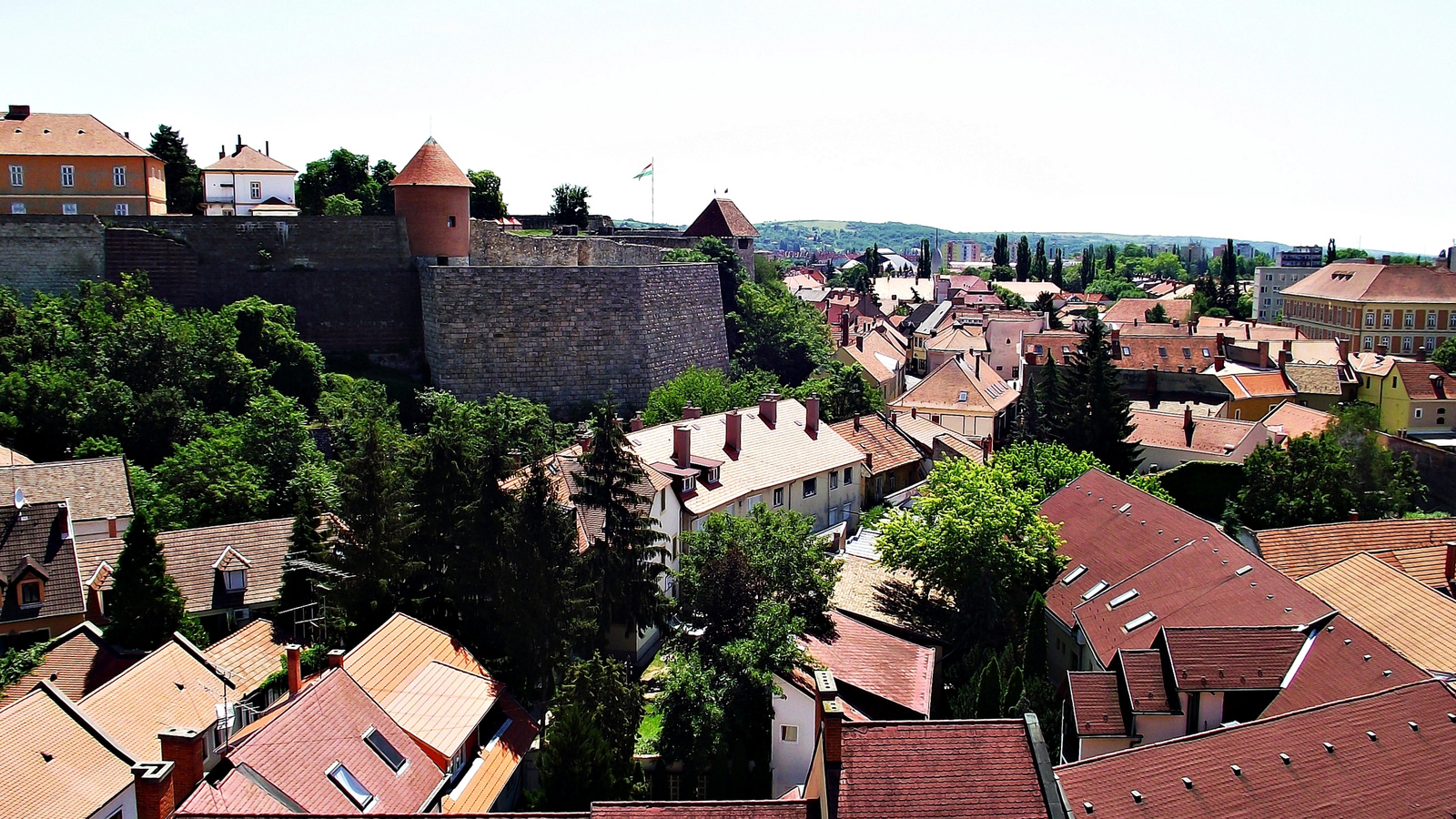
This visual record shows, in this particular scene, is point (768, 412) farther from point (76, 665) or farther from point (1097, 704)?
point (76, 665)

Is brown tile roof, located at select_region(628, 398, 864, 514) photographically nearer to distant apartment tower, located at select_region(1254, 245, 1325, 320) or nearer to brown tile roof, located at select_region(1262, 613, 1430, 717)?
brown tile roof, located at select_region(1262, 613, 1430, 717)

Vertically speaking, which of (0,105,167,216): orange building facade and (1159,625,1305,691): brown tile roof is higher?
(0,105,167,216): orange building facade

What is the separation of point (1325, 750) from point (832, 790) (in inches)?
245

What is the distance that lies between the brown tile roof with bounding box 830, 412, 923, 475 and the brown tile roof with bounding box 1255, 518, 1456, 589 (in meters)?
11.3

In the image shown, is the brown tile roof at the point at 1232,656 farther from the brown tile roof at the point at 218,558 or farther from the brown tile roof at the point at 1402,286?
the brown tile roof at the point at 1402,286

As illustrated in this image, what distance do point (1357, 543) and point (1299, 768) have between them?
10987 millimetres

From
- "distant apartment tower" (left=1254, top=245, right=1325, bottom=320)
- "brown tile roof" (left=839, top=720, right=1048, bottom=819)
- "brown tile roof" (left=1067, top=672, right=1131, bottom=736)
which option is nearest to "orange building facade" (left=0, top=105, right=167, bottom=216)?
"brown tile roof" (left=1067, top=672, right=1131, bottom=736)

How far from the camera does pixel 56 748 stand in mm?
14039

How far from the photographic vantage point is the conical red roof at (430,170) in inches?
1382

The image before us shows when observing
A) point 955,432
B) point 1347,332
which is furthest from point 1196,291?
point 955,432

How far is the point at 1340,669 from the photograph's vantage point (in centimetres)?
1507

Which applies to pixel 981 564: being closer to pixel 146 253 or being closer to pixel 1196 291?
pixel 146 253

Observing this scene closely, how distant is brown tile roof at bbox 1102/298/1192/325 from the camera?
7112 cm

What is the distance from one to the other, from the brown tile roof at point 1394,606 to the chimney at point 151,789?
15.0 metres
